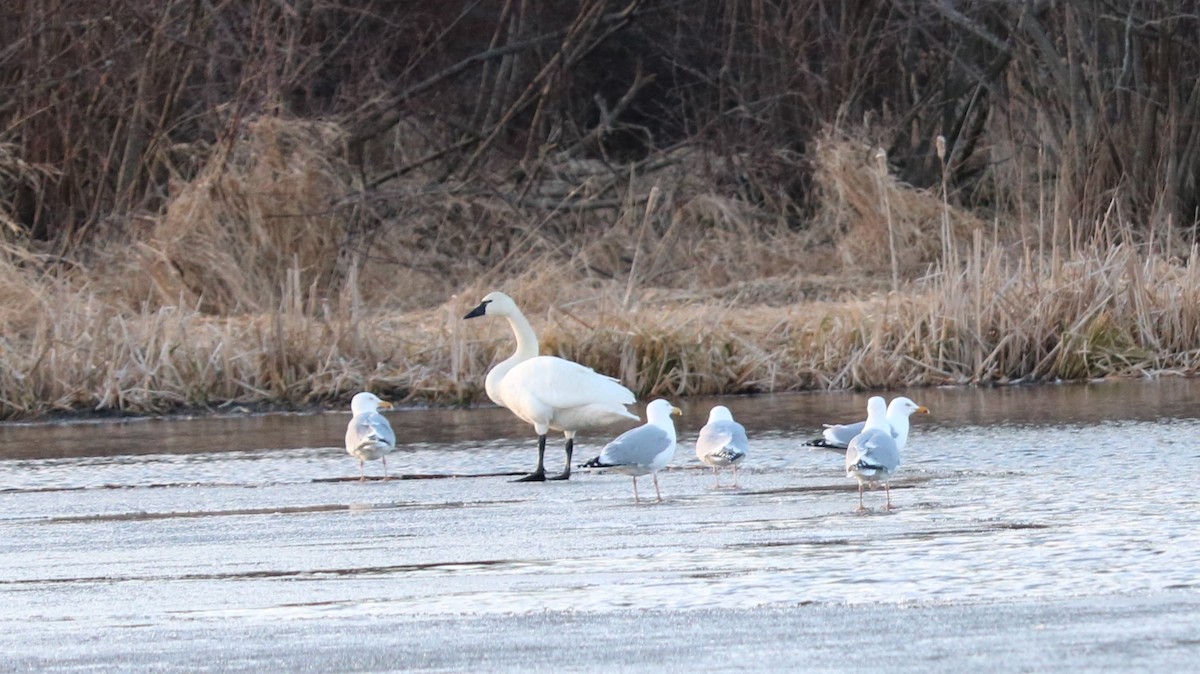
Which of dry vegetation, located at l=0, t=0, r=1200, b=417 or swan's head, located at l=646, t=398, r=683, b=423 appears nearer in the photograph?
swan's head, located at l=646, t=398, r=683, b=423

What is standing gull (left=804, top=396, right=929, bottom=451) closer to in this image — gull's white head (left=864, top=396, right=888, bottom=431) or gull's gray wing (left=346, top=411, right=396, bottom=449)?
gull's white head (left=864, top=396, right=888, bottom=431)

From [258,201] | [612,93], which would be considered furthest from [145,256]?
[612,93]

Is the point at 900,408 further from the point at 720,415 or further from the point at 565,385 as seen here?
the point at 565,385

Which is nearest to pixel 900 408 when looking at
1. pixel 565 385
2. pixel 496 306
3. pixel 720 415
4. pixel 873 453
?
pixel 720 415

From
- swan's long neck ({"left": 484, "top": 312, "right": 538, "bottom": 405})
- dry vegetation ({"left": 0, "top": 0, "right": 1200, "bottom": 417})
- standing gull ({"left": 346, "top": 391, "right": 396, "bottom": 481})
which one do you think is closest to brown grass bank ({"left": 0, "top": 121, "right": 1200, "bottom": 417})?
dry vegetation ({"left": 0, "top": 0, "right": 1200, "bottom": 417})

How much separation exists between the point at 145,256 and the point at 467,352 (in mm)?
3564

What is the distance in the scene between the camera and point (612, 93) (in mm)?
22672

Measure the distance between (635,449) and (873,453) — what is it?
104cm

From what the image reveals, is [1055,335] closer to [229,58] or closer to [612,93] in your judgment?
[229,58]

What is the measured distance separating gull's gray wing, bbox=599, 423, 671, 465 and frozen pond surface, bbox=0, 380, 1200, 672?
0.21 meters

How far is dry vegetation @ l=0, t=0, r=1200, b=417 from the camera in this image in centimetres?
1323

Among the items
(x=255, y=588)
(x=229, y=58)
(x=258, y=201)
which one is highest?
(x=229, y=58)

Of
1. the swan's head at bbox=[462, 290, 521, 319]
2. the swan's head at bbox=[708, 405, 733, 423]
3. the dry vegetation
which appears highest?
the dry vegetation

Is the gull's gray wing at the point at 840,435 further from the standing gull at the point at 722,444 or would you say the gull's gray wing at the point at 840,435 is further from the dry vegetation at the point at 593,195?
the dry vegetation at the point at 593,195
